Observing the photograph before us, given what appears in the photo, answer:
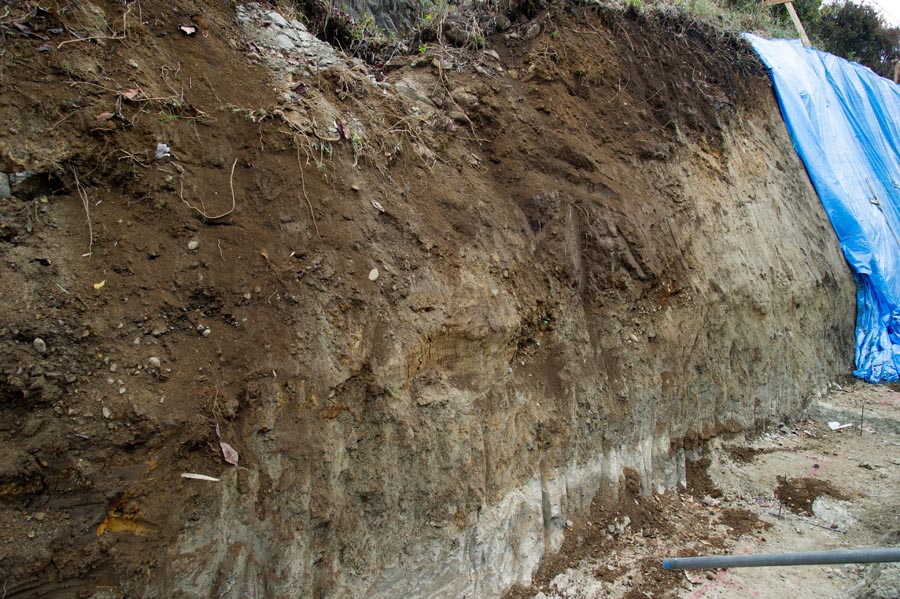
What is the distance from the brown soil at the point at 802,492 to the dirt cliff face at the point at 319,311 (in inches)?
29.5

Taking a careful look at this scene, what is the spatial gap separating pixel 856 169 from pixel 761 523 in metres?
6.45

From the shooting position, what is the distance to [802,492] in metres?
5.11

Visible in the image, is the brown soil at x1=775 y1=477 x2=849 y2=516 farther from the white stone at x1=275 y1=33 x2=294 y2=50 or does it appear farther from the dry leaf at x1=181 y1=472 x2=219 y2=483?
the white stone at x1=275 y1=33 x2=294 y2=50

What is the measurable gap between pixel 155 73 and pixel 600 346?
12.5ft

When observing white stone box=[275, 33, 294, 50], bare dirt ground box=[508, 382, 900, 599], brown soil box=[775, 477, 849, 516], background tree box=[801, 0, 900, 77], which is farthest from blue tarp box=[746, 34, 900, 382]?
background tree box=[801, 0, 900, 77]

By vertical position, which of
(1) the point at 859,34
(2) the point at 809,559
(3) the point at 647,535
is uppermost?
(1) the point at 859,34

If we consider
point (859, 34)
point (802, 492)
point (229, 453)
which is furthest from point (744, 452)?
point (859, 34)

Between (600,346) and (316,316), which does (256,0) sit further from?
(600,346)

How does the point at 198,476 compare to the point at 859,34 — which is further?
the point at 859,34

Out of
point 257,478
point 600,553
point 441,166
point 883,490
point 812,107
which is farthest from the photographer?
point 812,107

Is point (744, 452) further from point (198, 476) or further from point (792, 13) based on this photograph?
point (792, 13)

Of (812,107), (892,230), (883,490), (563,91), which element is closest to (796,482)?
(883,490)

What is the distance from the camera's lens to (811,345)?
276 inches

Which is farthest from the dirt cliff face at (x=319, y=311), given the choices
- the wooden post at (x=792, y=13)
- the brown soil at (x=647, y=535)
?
the wooden post at (x=792, y=13)
